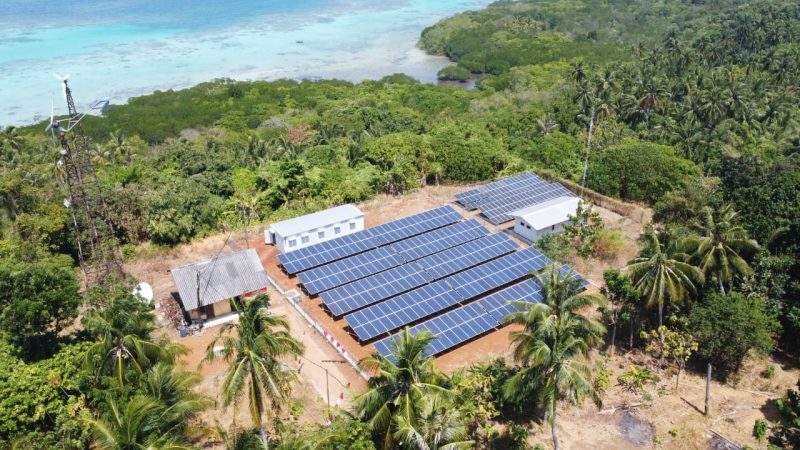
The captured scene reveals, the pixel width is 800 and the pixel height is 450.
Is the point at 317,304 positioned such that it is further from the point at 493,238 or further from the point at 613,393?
the point at 613,393

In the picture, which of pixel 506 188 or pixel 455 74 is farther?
pixel 455 74

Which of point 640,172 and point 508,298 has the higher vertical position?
point 640,172

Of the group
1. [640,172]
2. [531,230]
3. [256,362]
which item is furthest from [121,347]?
[640,172]

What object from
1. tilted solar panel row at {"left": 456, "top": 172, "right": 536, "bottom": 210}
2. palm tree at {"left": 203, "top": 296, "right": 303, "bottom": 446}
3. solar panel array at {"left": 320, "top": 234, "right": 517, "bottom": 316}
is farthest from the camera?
→ tilted solar panel row at {"left": 456, "top": 172, "right": 536, "bottom": 210}

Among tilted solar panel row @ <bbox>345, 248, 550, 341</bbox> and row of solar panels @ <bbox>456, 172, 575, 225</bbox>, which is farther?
row of solar panels @ <bbox>456, 172, 575, 225</bbox>

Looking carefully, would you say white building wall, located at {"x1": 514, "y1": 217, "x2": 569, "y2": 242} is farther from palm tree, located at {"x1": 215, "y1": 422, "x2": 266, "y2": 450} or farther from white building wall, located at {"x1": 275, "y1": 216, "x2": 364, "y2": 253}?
palm tree, located at {"x1": 215, "y1": 422, "x2": 266, "y2": 450}

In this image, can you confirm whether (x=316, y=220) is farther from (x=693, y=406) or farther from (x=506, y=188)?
(x=693, y=406)

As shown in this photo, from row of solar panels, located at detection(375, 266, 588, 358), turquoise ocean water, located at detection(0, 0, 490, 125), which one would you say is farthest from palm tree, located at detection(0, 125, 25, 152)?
row of solar panels, located at detection(375, 266, 588, 358)

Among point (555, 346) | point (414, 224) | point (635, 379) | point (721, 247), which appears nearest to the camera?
point (555, 346)
